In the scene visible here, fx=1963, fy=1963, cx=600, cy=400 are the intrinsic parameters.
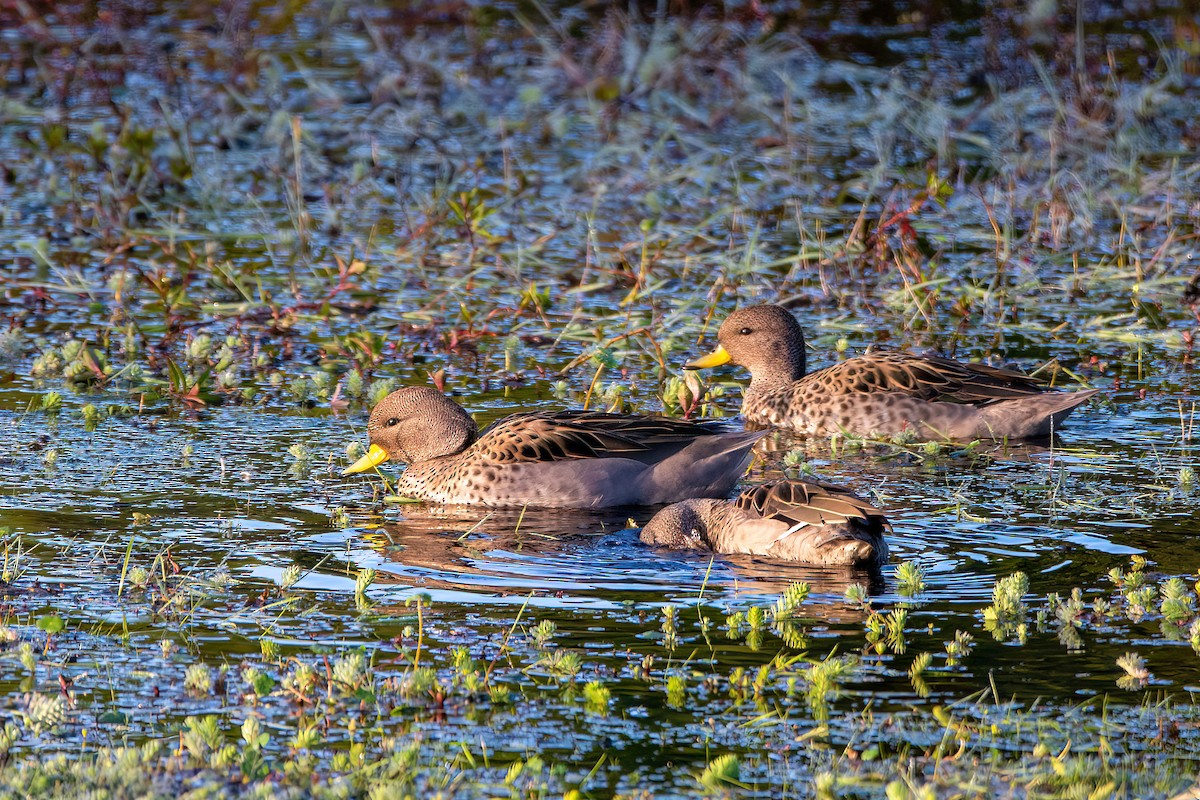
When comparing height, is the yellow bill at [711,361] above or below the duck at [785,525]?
above

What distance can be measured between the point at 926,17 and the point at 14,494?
1478 cm

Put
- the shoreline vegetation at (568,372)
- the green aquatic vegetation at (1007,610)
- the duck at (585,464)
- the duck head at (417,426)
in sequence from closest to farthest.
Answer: the shoreline vegetation at (568,372), the green aquatic vegetation at (1007,610), the duck at (585,464), the duck head at (417,426)

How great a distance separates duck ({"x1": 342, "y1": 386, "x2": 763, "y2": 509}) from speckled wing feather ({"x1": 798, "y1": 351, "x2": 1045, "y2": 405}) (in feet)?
4.29

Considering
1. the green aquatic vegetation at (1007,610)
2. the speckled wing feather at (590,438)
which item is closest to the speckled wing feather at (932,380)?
the speckled wing feather at (590,438)

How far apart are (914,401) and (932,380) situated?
0.17 m

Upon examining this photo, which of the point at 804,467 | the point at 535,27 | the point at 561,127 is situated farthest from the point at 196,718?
the point at 535,27

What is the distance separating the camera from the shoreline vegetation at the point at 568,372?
6066 millimetres

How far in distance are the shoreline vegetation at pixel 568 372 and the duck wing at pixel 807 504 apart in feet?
0.78

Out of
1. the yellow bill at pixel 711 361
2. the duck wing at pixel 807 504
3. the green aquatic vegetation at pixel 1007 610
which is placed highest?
the yellow bill at pixel 711 361

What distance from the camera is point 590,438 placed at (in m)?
9.23

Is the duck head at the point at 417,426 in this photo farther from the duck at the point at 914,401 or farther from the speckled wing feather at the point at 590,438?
the duck at the point at 914,401

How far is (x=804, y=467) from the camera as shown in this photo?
31.9 ft

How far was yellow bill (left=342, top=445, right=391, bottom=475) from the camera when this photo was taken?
30.8 feet

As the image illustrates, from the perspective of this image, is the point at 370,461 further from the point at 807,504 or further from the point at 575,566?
the point at 807,504
